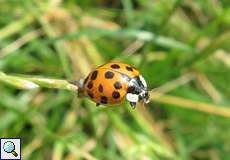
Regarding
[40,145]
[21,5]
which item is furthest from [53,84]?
[21,5]

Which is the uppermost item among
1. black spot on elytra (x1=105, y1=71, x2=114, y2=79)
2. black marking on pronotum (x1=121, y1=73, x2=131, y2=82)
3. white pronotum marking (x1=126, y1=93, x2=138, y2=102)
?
black spot on elytra (x1=105, y1=71, x2=114, y2=79)

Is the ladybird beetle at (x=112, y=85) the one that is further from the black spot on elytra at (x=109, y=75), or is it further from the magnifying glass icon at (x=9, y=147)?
the magnifying glass icon at (x=9, y=147)

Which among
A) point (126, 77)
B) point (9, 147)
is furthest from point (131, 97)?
point (9, 147)

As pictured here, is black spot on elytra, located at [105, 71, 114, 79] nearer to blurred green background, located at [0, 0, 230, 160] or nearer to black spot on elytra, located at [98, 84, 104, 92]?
black spot on elytra, located at [98, 84, 104, 92]

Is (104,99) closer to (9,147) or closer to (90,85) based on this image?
(90,85)

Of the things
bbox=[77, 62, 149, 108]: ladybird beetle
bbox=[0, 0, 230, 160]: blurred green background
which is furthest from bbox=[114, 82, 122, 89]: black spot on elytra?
bbox=[0, 0, 230, 160]: blurred green background

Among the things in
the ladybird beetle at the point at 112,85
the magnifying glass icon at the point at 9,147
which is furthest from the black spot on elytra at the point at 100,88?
the magnifying glass icon at the point at 9,147

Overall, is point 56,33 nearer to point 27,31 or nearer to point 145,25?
point 27,31
